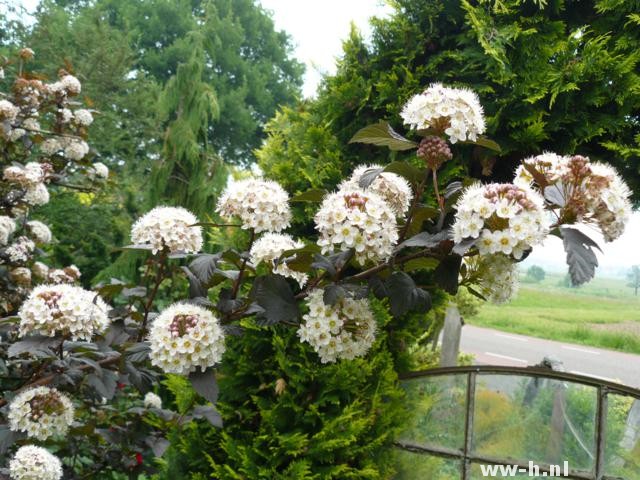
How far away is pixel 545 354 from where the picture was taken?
174 inches

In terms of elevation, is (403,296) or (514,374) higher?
(403,296)

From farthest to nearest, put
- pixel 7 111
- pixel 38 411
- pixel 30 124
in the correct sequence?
pixel 30 124, pixel 7 111, pixel 38 411

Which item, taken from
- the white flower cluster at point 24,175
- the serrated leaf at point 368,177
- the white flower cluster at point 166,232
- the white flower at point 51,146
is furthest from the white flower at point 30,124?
the serrated leaf at point 368,177

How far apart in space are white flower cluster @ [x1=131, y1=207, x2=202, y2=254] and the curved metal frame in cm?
132

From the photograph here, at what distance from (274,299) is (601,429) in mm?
1533

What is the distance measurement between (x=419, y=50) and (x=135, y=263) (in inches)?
121

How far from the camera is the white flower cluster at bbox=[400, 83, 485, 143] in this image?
97 centimetres

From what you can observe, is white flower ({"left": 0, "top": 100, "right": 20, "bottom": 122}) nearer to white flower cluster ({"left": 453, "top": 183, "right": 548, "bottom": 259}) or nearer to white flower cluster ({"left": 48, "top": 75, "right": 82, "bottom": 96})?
white flower cluster ({"left": 48, "top": 75, "right": 82, "bottom": 96})

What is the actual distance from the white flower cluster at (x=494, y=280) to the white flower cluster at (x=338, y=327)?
0.70 feet

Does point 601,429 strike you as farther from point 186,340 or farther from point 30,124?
point 30,124

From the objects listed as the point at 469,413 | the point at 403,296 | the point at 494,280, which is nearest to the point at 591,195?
the point at 494,280

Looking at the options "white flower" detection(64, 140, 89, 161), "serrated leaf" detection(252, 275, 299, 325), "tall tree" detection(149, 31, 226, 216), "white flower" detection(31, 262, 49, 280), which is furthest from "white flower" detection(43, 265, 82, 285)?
"tall tree" detection(149, 31, 226, 216)

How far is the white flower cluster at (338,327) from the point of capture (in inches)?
41.2

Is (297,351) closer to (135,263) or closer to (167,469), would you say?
(167,469)
